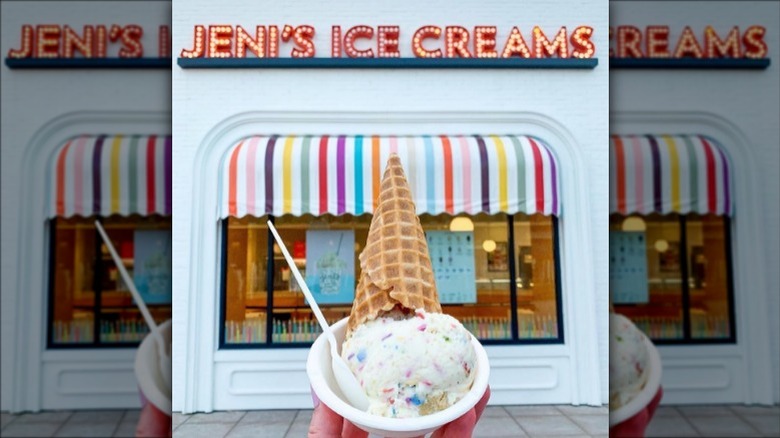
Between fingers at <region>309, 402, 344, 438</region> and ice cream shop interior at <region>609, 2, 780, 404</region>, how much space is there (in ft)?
6.37

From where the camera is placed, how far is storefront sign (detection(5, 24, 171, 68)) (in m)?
2.89

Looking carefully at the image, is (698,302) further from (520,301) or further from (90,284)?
(90,284)

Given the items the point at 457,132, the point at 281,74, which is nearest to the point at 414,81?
the point at 457,132

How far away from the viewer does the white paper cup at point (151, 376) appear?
2.92m

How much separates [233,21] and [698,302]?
16.2 ft

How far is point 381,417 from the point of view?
3.28 metres

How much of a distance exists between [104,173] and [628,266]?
398 centimetres

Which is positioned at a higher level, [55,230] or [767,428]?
[55,230]

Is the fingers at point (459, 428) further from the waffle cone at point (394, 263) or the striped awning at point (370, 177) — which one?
the striped awning at point (370, 177)

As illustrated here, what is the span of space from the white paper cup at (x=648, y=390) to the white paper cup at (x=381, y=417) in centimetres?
83

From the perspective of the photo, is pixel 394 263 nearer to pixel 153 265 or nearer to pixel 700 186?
pixel 153 265

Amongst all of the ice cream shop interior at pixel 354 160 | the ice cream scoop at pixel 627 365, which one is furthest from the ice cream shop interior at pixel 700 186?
the ice cream shop interior at pixel 354 160

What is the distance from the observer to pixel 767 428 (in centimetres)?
375

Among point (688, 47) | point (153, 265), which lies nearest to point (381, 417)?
point (153, 265)
